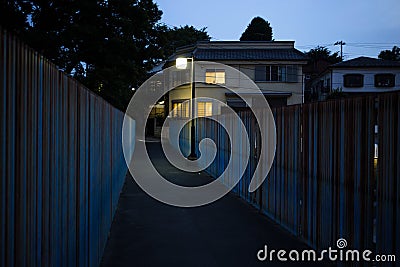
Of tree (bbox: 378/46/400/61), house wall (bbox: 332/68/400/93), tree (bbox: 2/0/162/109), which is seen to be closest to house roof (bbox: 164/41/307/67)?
house wall (bbox: 332/68/400/93)

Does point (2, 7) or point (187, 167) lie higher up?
point (2, 7)

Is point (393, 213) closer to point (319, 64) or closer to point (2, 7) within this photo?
point (2, 7)

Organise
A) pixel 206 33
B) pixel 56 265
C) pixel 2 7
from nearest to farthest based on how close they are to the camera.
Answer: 1. pixel 56 265
2. pixel 2 7
3. pixel 206 33

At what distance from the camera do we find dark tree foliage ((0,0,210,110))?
21.6 metres

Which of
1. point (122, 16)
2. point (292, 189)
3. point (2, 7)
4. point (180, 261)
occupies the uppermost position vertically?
point (122, 16)

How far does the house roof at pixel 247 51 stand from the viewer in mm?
40094

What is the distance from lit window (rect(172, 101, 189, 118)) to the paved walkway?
1244 inches

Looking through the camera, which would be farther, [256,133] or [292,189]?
[256,133]

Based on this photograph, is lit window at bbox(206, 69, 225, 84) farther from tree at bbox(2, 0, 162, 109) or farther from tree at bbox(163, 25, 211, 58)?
tree at bbox(163, 25, 211, 58)

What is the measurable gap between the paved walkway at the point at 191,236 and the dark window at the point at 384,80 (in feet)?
134

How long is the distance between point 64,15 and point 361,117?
20639 mm

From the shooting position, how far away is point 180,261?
6367mm

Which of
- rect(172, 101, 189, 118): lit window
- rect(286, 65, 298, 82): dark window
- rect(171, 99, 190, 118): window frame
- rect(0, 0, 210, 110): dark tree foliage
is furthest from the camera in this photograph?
rect(172, 101, 189, 118): lit window

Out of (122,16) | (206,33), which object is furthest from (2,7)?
(206,33)
